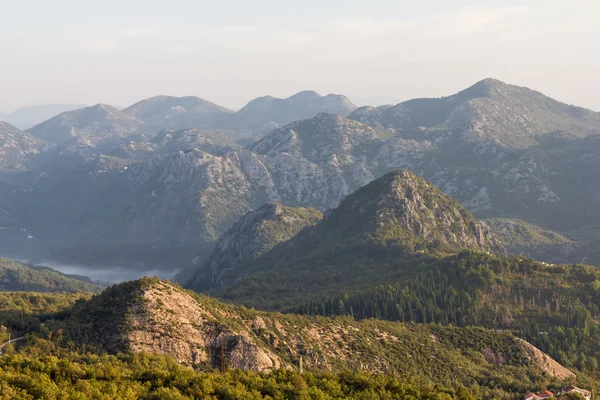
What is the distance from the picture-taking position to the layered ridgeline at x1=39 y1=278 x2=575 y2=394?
95.4 meters

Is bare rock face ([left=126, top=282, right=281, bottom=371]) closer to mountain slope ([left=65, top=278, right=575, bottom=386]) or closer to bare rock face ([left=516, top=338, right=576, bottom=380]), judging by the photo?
mountain slope ([left=65, top=278, right=575, bottom=386])

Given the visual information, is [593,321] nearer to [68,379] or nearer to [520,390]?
[520,390]

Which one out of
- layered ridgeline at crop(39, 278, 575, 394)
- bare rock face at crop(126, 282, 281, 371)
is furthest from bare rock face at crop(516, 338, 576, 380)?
bare rock face at crop(126, 282, 281, 371)

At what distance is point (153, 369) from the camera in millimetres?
74688

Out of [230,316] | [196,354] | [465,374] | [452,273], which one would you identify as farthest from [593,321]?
[196,354]

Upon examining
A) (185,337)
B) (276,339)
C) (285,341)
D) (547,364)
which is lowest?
(547,364)

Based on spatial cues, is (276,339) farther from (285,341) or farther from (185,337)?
(185,337)

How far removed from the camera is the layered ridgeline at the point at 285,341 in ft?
313

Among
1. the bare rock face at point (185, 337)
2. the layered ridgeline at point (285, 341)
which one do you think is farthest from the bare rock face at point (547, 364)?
the bare rock face at point (185, 337)

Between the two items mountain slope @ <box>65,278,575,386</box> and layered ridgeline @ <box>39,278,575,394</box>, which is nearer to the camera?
layered ridgeline @ <box>39,278,575,394</box>

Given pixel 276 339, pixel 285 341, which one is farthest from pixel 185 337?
pixel 285 341

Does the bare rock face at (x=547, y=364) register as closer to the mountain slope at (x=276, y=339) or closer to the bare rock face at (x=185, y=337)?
the mountain slope at (x=276, y=339)

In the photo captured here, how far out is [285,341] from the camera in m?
117

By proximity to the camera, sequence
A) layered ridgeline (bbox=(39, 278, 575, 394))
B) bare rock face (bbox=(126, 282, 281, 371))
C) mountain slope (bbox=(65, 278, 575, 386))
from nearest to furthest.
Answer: bare rock face (bbox=(126, 282, 281, 371)) → layered ridgeline (bbox=(39, 278, 575, 394)) → mountain slope (bbox=(65, 278, 575, 386))
